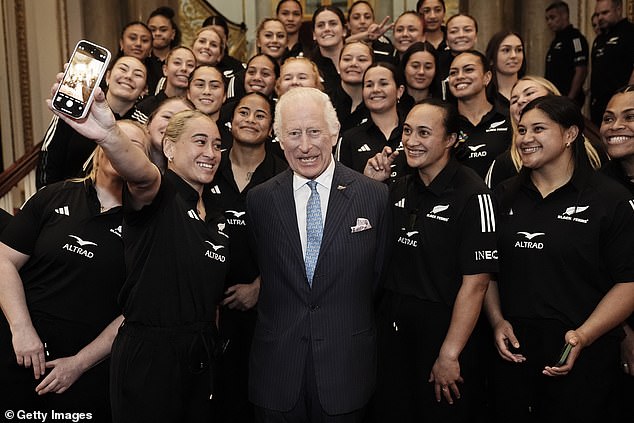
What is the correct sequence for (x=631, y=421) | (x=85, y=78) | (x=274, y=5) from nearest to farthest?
(x=85, y=78), (x=631, y=421), (x=274, y=5)

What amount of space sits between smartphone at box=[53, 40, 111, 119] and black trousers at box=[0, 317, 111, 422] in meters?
1.30

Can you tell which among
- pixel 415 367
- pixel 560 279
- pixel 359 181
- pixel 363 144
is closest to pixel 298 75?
pixel 363 144

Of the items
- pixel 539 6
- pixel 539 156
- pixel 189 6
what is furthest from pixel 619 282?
pixel 189 6

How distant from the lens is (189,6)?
10211mm

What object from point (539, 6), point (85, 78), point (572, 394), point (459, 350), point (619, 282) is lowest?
point (572, 394)

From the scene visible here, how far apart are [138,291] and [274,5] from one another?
29.4 feet

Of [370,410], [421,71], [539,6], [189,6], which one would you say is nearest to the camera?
[370,410]

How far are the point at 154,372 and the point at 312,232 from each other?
75 centimetres

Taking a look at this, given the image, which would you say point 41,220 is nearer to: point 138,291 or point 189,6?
point 138,291

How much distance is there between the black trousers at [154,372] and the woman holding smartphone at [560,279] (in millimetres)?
1347

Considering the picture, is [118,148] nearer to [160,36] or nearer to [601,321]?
[601,321]

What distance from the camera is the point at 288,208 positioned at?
2.74 metres

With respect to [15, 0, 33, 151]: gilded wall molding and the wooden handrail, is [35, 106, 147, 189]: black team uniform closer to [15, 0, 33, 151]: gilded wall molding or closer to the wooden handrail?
the wooden handrail

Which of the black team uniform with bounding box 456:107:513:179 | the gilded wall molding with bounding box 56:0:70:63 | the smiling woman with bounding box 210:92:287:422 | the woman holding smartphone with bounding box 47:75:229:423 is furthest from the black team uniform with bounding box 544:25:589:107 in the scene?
the woman holding smartphone with bounding box 47:75:229:423
